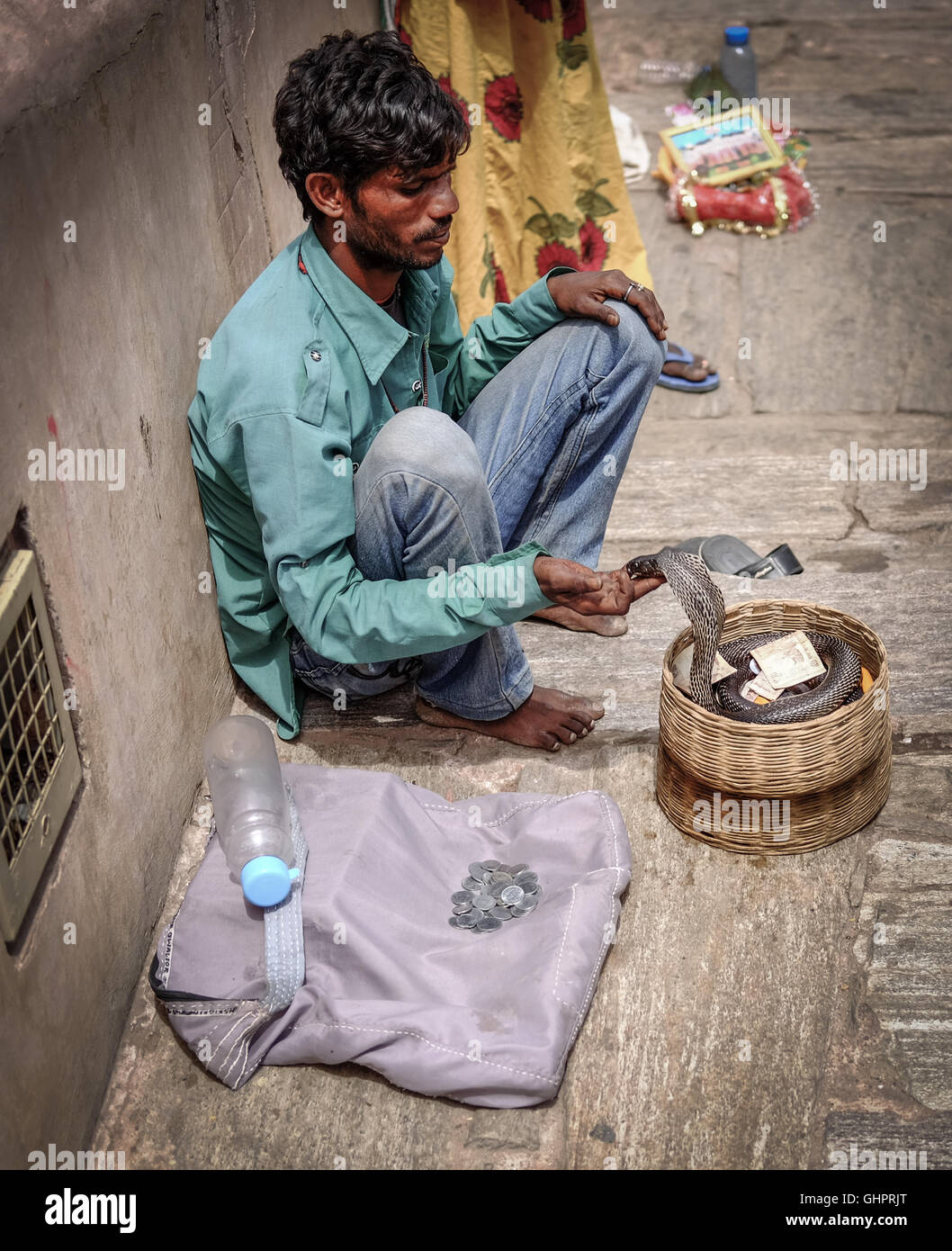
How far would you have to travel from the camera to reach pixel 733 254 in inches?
200

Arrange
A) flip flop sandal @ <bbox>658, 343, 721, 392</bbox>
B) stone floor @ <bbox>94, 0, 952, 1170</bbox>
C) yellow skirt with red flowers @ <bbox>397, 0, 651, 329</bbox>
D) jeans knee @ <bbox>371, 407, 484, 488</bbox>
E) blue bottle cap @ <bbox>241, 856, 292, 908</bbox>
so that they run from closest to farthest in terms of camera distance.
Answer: stone floor @ <bbox>94, 0, 952, 1170</bbox>
blue bottle cap @ <bbox>241, 856, 292, 908</bbox>
jeans knee @ <bbox>371, 407, 484, 488</bbox>
yellow skirt with red flowers @ <bbox>397, 0, 651, 329</bbox>
flip flop sandal @ <bbox>658, 343, 721, 392</bbox>

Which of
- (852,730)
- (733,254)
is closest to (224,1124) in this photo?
(852,730)

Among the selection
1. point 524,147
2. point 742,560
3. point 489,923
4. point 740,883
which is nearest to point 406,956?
point 489,923

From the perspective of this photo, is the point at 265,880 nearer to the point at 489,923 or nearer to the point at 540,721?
the point at 489,923

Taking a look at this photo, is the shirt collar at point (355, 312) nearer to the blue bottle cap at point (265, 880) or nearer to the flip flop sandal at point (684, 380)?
the blue bottle cap at point (265, 880)

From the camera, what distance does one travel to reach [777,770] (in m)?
2.34

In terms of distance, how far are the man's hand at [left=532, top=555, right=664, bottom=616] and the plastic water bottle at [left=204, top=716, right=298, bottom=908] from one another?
0.65m

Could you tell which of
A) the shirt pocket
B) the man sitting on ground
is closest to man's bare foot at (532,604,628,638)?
the man sitting on ground

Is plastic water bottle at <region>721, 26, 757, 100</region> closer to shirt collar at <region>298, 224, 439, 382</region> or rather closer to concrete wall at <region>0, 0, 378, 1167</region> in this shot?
concrete wall at <region>0, 0, 378, 1167</region>

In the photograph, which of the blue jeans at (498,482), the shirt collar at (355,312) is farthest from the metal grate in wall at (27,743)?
the shirt collar at (355,312)

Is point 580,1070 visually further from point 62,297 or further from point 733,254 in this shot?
point 733,254

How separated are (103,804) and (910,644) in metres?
1.87

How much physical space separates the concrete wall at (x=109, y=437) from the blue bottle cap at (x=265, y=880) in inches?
9.0

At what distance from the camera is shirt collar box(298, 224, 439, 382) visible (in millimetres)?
2484
